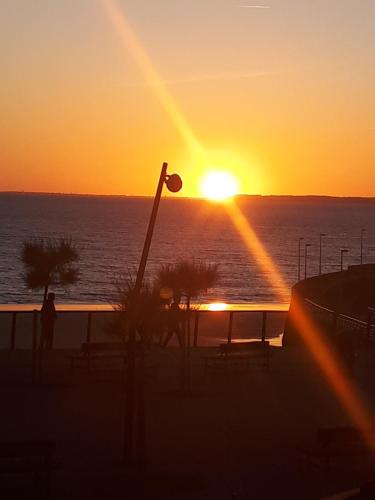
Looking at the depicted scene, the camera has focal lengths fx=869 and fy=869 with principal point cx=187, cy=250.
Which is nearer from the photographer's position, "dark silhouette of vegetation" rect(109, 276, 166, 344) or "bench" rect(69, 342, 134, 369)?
"dark silhouette of vegetation" rect(109, 276, 166, 344)

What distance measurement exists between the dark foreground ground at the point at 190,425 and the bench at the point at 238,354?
26 cm

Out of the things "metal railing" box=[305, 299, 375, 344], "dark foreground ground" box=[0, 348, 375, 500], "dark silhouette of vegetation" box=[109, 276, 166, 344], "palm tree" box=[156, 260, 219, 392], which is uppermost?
"palm tree" box=[156, 260, 219, 392]

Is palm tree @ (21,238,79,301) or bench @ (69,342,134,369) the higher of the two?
palm tree @ (21,238,79,301)

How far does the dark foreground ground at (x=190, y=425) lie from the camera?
10.6 meters

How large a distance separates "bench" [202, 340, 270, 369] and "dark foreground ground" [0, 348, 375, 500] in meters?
0.26

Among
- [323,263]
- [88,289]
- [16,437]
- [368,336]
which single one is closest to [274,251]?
[323,263]

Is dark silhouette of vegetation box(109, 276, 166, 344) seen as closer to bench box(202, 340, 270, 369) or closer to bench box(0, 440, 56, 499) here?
bench box(0, 440, 56, 499)

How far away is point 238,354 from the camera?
58.1 feet

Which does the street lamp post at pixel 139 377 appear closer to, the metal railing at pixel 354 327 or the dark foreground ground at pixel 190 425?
the dark foreground ground at pixel 190 425

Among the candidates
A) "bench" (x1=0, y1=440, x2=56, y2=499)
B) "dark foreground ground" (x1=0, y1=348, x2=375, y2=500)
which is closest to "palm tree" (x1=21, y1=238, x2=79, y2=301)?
"dark foreground ground" (x1=0, y1=348, x2=375, y2=500)

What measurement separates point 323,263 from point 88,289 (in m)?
49.8

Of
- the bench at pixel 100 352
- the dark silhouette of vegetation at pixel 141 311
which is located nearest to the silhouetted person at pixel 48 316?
the bench at pixel 100 352

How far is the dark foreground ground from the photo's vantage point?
34.7 feet

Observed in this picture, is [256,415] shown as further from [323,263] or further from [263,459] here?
[323,263]
